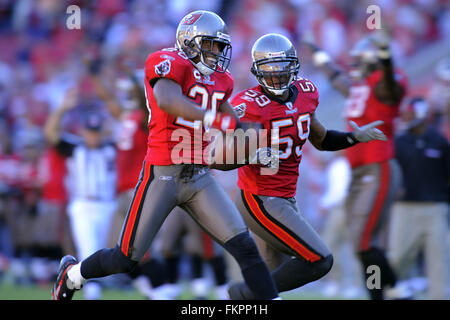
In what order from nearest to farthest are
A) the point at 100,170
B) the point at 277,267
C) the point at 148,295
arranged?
the point at 277,267
the point at 148,295
the point at 100,170

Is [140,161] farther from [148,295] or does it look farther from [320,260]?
[320,260]

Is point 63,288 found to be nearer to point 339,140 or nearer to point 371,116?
point 339,140

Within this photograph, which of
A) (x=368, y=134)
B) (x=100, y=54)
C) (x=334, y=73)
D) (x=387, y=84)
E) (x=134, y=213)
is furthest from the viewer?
(x=100, y=54)

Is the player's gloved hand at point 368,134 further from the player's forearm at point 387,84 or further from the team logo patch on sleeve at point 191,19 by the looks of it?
the team logo patch on sleeve at point 191,19

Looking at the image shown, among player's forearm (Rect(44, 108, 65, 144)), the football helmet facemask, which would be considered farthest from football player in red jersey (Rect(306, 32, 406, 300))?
player's forearm (Rect(44, 108, 65, 144))

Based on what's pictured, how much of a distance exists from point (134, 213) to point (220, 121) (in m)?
0.73

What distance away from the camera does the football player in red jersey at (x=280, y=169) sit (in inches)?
168

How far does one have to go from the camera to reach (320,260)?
426 centimetres

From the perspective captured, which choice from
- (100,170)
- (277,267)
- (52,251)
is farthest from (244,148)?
(52,251)

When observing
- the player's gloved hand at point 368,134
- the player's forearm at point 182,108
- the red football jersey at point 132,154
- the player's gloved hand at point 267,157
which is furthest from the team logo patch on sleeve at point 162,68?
the red football jersey at point 132,154

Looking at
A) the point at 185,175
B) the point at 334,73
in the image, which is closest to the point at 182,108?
the point at 185,175

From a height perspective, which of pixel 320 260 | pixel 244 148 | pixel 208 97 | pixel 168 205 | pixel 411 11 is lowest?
pixel 320 260

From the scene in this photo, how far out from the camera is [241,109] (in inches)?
171

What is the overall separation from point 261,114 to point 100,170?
9.24ft
